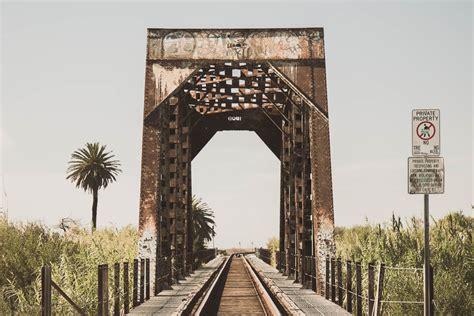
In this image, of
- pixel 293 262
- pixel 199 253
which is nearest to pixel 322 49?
pixel 293 262

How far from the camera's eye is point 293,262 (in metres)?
26.2

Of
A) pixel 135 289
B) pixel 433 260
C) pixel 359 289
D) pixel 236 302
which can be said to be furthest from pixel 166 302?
pixel 433 260

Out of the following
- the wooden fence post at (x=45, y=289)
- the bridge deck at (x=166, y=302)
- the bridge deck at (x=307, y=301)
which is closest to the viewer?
the wooden fence post at (x=45, y=289)

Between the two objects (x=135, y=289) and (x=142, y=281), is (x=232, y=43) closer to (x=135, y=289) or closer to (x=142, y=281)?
(x=142, y=281)

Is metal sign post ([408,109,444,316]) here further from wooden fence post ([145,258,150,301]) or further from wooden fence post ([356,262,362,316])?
wooden fence post ([145,258,150,301])

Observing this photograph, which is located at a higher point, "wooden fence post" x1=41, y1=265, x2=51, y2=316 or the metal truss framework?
the metal truss framework

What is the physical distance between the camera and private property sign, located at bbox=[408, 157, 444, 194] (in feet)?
34.4

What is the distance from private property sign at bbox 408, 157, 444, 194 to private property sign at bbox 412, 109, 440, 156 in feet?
0.37

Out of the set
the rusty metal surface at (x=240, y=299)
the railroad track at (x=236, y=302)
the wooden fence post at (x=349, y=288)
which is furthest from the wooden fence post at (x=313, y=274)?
the wooden fence post at (x=349, y=288)

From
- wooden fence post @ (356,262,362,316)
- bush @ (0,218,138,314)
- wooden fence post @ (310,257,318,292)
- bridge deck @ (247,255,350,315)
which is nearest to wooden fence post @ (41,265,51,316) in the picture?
bush @ (0,218,138,314)

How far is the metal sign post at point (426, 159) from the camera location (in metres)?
10.5

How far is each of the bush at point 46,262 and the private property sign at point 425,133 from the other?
691cm

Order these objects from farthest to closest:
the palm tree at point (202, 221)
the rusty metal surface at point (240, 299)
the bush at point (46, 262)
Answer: the palm tree at point (202, 221) < the rusty metal surface at point (240, 299) < the bush at point (46, 262)

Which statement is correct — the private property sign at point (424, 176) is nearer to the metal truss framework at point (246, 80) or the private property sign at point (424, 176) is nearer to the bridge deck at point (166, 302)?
the bridge deck at point (166, 302)
